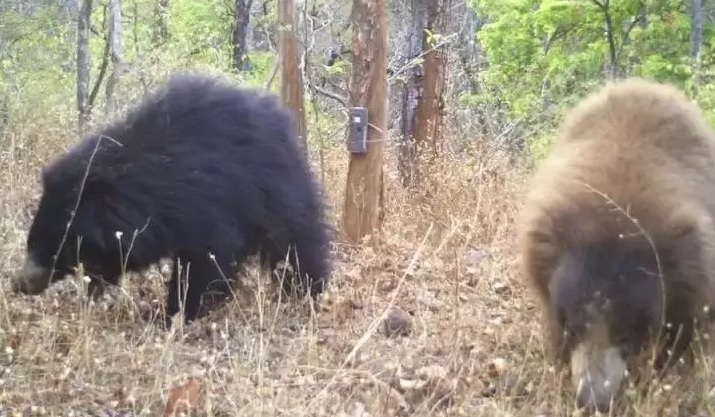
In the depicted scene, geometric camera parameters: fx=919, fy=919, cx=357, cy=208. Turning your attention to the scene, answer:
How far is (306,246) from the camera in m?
5.85

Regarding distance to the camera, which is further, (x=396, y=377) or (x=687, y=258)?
(x=396, y=377)

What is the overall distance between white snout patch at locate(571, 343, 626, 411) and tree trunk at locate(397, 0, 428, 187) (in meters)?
4.83

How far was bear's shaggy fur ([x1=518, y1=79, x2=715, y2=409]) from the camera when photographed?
3.75 m

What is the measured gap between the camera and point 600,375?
3.84 m

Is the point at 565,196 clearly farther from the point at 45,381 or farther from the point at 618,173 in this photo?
the point at 45,381

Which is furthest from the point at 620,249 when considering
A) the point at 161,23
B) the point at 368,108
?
the point at 161,23

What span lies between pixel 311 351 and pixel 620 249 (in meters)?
1.62

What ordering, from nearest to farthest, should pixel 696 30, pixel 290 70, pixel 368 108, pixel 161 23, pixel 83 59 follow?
pixel 368 108 < pixel 290 70 < pixel 83 59 < pixel 696 30 < pixel 161 23

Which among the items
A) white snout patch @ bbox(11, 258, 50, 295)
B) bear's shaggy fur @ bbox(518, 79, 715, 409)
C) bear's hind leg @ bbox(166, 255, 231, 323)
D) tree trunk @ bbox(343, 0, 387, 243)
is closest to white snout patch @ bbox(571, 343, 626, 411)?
bear's shaggy fur @ bbox(518, 79, 715, 409)

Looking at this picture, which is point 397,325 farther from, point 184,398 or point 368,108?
point 368,108

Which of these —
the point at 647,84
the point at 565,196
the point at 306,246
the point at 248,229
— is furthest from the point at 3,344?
the point at 647,84

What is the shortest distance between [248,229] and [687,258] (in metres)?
2.71

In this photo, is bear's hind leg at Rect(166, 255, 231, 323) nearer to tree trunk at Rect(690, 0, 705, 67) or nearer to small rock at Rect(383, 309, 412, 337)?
small rock at Rect(383, 309, 412, 337)

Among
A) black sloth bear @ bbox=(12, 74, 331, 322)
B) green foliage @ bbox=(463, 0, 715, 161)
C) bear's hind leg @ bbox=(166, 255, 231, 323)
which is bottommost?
bear's hind leg @ bbox=(166, 255, 231, 323)
